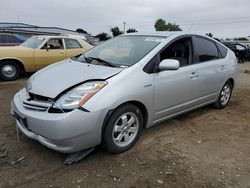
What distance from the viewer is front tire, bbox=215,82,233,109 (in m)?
5.87

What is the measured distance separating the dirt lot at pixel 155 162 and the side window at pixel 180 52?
3.60 feet

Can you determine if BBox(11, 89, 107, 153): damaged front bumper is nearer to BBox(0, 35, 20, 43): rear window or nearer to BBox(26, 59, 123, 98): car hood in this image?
BBox(26, 59, 123, 98): car hood

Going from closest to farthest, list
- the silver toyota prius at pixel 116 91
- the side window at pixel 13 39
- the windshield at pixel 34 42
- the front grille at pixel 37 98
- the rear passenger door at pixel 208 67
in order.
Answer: the silver toyota prius at pixel 116 91
the front grille at pixel 37 98
the rear passenger door at pixel 208 67
the windshield at pixel 34 42
the side window at pixel 13 39

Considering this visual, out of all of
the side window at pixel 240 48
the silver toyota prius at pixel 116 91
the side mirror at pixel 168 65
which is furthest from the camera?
the side window at pixel 240 48

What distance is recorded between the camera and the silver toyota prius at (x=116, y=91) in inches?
131

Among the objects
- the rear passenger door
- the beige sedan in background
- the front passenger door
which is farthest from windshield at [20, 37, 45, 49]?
the front passenger door

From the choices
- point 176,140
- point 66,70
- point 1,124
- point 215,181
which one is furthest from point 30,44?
point 215,181

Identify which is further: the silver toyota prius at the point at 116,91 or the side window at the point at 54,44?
the side window at the point at 54,44

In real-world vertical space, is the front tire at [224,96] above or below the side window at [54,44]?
below

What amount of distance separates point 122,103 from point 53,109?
0.83 m

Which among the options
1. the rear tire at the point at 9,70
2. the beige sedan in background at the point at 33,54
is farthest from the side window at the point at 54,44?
the rear tire at the point at 9,70

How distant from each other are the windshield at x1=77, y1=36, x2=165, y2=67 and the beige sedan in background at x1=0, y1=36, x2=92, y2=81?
497cm

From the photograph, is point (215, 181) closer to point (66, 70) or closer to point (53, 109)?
point (53, 109)

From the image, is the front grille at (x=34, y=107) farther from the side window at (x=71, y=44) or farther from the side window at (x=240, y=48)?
the side window at (x=240, y=48)
